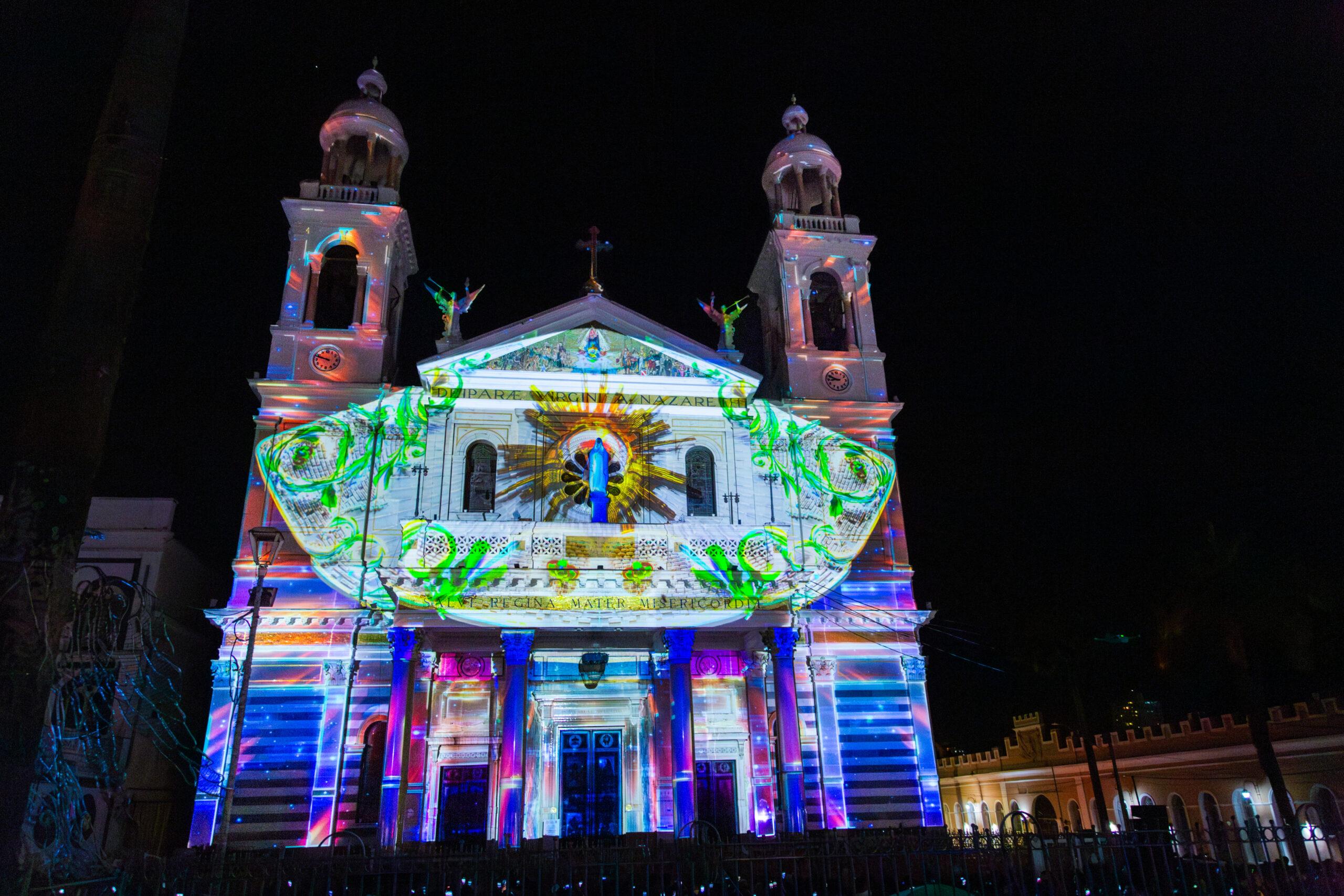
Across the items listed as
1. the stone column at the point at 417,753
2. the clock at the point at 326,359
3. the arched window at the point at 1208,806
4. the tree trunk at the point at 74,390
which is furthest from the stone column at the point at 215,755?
the arched window at the point at 1208,806

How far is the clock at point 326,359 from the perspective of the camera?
27.6 m

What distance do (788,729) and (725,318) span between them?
13844 mm

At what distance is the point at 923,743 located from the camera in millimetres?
25094

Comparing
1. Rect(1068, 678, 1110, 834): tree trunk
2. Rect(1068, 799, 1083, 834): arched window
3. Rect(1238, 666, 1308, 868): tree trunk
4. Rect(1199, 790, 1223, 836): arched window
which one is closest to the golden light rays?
Rect(1238, 666, 1308, 868): tree trunk

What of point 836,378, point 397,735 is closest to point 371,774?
point 397,735

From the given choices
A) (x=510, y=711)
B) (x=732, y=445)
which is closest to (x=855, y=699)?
(x=732, y=445)

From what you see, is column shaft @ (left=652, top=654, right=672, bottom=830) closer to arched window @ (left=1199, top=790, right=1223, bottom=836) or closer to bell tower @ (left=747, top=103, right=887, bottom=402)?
bell tower @ (left=747, top=103, right=887, bottom=402)

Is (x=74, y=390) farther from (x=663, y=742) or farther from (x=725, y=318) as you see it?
(x=725, y=318)

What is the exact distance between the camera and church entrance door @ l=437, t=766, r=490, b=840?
915 inches

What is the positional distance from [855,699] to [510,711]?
10218 millimetres

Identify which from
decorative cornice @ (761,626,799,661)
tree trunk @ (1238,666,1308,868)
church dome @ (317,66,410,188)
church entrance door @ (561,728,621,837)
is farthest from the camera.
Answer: church dome @ (317,66,410,188)

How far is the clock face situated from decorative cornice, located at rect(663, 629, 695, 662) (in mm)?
13598

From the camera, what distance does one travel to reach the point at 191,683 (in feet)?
103

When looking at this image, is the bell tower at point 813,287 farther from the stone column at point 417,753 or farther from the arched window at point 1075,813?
the arched window at point 1075,813
